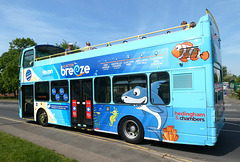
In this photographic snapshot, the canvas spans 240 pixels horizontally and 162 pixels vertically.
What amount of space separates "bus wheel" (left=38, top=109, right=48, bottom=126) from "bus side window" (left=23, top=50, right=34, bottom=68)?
281 cm

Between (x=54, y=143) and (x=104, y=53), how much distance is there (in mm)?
3715

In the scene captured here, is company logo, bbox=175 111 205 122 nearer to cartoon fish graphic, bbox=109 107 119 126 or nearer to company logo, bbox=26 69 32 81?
cartoon fish graphic, bbox=109 107 119 126

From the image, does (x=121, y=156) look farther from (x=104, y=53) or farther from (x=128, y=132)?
(x=104, y=53)

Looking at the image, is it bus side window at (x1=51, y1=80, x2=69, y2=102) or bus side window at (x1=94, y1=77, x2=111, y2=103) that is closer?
bus side window at (x1=94, y1=77, x2=111, y2=103)

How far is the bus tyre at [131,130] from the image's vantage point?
5.70 m

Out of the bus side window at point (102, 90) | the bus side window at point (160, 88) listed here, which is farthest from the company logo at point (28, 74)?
the bus side window at point (160, 88)

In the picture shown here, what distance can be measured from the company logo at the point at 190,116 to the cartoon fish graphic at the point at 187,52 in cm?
148

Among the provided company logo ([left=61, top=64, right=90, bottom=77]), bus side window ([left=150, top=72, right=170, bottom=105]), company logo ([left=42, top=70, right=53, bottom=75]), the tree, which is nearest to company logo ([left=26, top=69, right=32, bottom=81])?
company logo ([left=42, top=70, right=53, bottom=75])

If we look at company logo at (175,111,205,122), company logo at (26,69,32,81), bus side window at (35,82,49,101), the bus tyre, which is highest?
company logo at (26,69,32,81)

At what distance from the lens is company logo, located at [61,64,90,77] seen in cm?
736

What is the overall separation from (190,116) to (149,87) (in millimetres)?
1464

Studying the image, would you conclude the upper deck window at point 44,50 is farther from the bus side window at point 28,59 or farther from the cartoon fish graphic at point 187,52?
the cartoon fish graphic at point 187,52

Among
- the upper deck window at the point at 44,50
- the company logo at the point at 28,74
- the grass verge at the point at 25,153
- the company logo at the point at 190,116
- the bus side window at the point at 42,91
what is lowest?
the grass verge at the point at 25,153

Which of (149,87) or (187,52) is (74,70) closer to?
(149,87)
